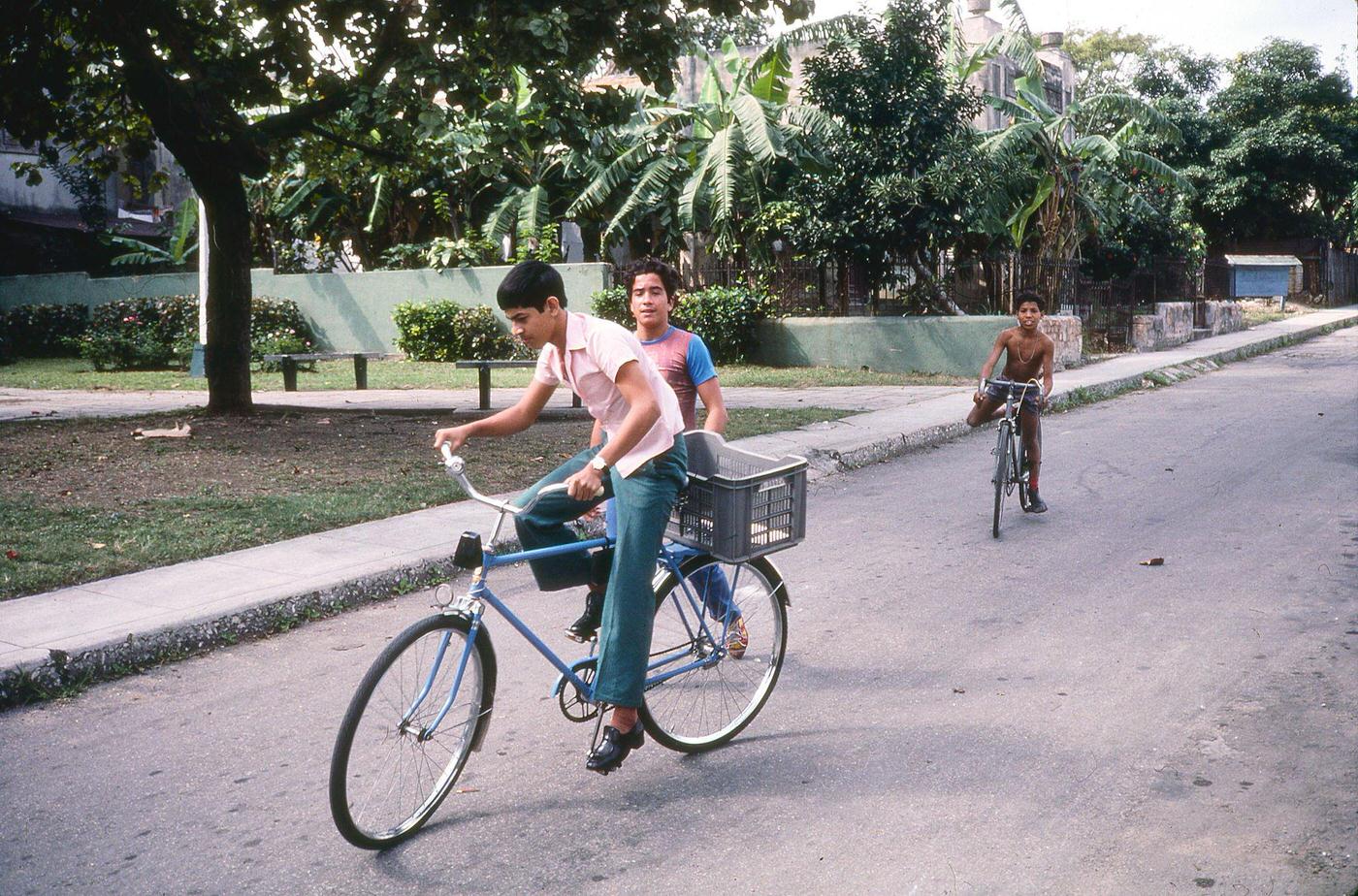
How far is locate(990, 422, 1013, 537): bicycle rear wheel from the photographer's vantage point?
27.0 feet

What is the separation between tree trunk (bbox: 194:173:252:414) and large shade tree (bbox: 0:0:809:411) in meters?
0.01

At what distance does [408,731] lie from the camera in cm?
383

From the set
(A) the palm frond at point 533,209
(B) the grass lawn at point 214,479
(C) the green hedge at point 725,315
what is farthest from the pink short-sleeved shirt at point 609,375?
(A) the palm frond at point 533,209

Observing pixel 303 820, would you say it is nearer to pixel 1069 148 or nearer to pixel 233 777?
pixel 233 777

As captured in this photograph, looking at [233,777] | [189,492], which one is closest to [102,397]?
[189,492]

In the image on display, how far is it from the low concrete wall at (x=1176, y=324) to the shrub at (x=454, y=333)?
38.3 feet

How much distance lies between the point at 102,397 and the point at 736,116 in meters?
10.1

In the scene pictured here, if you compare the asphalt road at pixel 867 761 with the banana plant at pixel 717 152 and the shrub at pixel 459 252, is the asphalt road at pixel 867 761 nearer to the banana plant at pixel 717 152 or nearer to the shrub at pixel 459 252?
the banana plant at pixel 717 152

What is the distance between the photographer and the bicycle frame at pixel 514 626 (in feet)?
12.6

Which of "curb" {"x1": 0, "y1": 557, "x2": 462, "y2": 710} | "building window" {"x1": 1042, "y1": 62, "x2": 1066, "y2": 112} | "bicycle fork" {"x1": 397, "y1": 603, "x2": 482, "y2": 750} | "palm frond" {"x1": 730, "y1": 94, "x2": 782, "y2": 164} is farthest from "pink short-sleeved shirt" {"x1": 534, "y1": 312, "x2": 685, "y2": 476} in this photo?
"building window" {"x1": 1042, "y1": 62, "x2": 1066, "y2": 112}

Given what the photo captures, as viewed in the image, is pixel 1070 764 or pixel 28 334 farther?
pixel 28 334

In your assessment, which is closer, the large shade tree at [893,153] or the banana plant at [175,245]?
the large shade tree at [893,153]

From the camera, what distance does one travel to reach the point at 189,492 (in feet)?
30.1

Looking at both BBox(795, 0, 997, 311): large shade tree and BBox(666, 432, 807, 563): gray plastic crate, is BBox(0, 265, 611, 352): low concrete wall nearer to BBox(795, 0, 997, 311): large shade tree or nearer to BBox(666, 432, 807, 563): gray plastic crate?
BBox(795, 0, 997, 311): large shade tree
